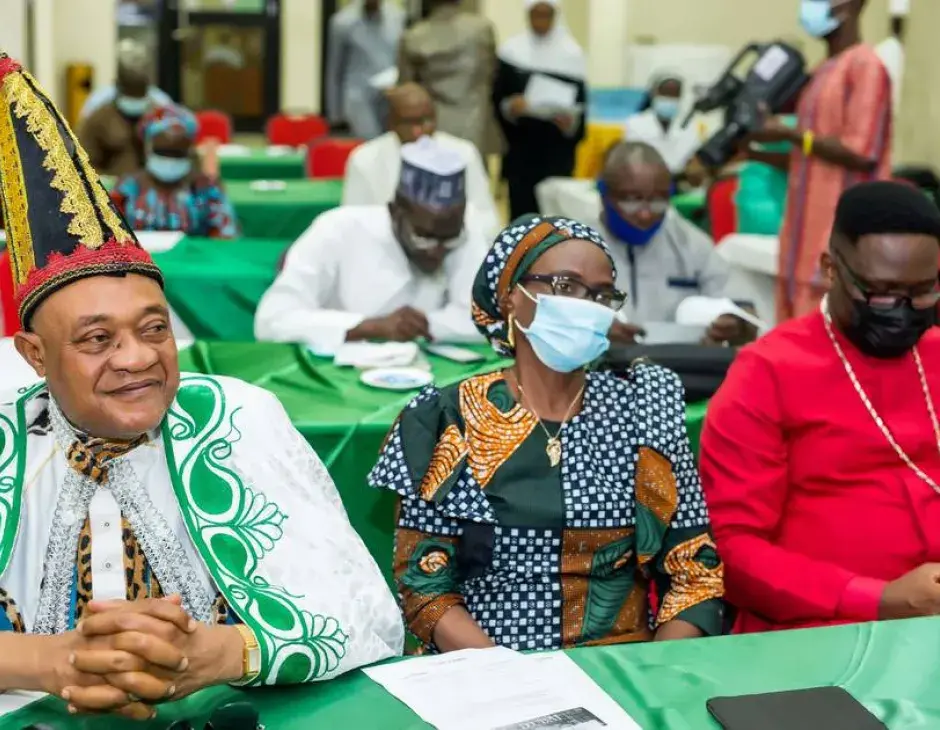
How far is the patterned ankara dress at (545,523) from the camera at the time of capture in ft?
6.53

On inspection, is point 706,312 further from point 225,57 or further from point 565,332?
point 225,57

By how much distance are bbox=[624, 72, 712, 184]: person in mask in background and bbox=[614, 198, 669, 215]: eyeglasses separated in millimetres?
3713

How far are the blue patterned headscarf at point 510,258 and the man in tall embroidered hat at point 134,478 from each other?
1.88 ft

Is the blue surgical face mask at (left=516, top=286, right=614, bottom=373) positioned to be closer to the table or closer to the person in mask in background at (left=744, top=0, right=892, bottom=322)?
the table

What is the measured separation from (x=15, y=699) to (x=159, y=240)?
3.16 m

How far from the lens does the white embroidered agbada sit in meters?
1.58

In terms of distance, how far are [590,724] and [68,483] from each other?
72 cm

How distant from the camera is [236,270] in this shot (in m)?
3.99

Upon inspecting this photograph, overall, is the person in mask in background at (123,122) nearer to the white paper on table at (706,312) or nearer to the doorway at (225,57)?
the white paper on table at (706,312)

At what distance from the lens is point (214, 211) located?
4992 mm

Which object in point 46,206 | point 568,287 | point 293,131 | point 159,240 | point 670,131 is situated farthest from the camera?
point 293,131

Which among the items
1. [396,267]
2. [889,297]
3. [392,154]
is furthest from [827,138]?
[889,297]

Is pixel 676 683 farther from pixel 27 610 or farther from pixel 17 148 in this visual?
pixel 17 148

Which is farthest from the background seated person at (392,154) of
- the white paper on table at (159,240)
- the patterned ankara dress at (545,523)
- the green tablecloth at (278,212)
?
the patterned ankara dress at (545,523)
